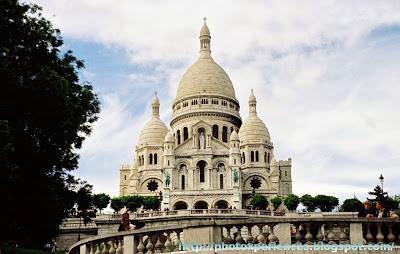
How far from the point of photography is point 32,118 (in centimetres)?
1953

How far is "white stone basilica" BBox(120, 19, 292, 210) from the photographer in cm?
8388

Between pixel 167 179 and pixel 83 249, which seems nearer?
pixel 83 249

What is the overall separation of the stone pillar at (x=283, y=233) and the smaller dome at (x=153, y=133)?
279 ft

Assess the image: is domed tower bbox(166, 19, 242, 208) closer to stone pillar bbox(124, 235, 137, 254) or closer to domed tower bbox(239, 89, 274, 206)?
domed tower bbox(239, 89, 274, 206)

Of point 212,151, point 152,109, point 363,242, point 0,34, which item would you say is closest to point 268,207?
point 212,151

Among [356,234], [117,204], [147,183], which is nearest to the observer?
[356,234]

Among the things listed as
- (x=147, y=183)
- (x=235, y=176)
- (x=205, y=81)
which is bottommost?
(x=235, y=176)

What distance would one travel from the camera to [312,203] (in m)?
72.1

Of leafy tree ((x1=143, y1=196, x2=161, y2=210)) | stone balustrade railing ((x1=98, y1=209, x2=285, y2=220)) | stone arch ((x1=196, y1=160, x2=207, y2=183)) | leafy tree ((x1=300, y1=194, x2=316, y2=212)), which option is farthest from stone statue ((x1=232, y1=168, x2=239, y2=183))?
stone balustrade railing ((x1=98, y1=209, x2=285, y2=220))

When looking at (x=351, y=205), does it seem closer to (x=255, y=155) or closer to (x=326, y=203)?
(x=326, y=203)

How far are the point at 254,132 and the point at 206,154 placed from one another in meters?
10.4

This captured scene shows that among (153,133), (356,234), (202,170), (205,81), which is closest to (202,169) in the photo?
(202,170)

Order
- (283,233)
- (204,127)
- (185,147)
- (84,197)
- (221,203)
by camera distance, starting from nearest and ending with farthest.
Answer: (283,233), (84,197), (221,203), (185,147), (204,127)

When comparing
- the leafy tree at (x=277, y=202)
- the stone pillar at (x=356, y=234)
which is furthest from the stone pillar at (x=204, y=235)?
the leafy tree at (x=277, y=202)
